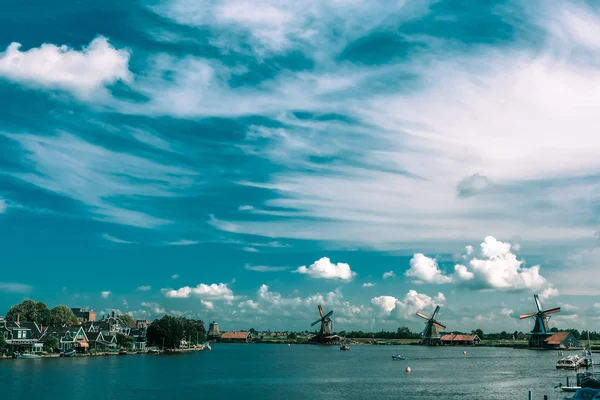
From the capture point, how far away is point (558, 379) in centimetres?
9056

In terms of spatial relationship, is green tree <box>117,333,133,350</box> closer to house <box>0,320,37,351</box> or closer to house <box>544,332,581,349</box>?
house <box>0,320,37,351</box>

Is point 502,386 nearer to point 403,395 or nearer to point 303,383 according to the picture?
point 403,395

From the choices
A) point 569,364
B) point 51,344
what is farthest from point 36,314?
point 569,364

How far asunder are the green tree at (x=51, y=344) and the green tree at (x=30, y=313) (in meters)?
21.8

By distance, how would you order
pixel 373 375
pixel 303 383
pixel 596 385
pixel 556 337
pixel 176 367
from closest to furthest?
pixel 596 385 < pixel 303 383 < pixel 373 375 < pixel 176 367 < pixel 556 337

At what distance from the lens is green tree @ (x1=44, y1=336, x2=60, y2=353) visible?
136488 mm

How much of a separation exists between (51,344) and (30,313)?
2565cm

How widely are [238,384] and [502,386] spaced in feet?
129

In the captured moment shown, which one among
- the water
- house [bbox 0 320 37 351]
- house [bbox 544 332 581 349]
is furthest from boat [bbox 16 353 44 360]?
house [bbox 544 332 581 349]

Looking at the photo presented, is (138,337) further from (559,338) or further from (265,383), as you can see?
(559,338)

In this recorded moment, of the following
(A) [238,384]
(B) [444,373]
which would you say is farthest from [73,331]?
(B) [444,373]

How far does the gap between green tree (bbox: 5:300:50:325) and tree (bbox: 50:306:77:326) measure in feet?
8.17

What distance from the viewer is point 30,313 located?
15788 cm

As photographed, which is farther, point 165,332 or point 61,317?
point 165,332
